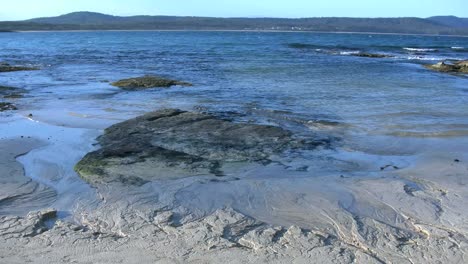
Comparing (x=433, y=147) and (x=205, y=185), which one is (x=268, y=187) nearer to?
(x=205, y=185)

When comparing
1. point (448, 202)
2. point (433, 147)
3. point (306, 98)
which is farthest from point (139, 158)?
point (306, 98)

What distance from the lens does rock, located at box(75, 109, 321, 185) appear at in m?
7.08

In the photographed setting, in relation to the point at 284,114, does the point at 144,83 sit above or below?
above

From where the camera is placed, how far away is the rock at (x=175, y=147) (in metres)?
7.08

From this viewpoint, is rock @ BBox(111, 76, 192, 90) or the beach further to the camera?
rock @ BBox(111, 76, 192, 90)

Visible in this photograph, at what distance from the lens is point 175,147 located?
8289 mm

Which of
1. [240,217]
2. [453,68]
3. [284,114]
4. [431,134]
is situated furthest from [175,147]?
[453,68]

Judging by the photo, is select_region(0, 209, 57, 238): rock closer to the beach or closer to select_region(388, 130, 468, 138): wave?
the beach

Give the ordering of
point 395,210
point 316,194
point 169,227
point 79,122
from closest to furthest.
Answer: point 169,227 < point 395,210 < point 316,194 < point 79,122

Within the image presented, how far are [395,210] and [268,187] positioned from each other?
1645 millimetres

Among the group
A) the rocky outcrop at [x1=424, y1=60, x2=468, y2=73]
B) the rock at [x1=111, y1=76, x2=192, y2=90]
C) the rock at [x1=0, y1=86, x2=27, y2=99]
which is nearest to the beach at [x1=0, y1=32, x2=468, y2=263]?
the rock at [x1=0, y1=86, x2=27, y2=99]

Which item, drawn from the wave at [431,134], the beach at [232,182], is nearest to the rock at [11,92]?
the beach at [232,182]

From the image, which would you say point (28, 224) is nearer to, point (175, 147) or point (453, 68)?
point (175, 147)

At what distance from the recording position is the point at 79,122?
10711 mm
